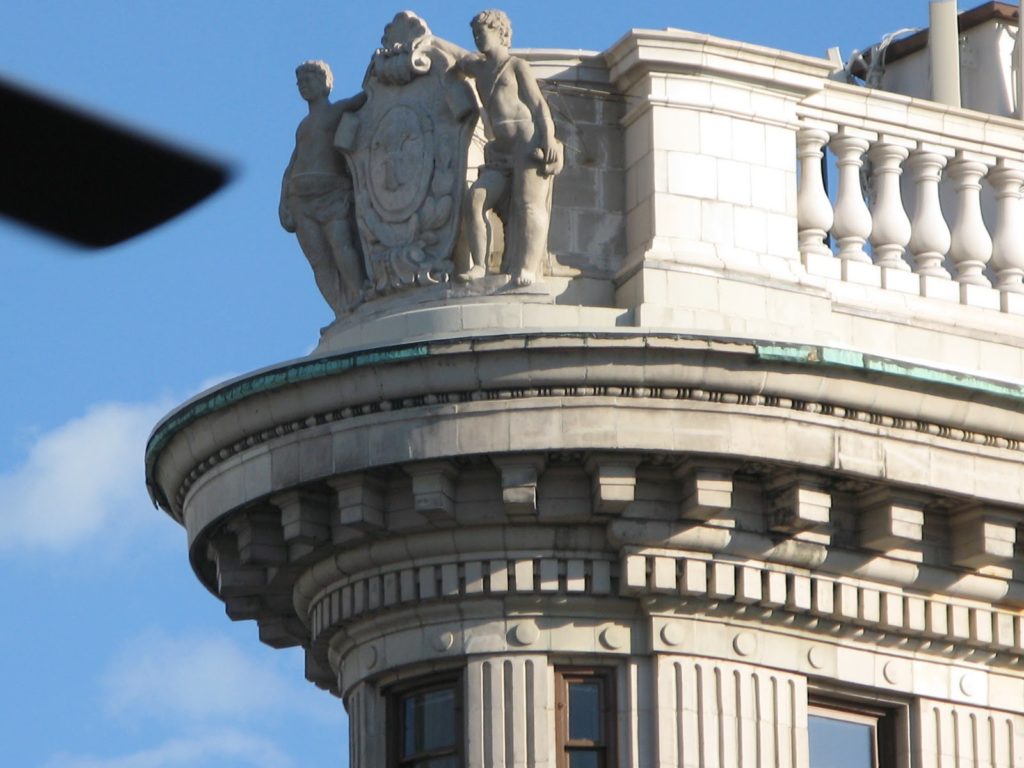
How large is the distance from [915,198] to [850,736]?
A: 13.4ft

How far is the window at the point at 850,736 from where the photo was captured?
13883 mm

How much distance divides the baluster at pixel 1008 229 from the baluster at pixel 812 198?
1.40 meters

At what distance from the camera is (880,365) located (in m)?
13.3

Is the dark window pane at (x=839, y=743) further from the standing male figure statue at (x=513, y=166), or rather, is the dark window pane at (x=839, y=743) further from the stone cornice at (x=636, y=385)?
the standing male figure statue at (x=513, y=166)

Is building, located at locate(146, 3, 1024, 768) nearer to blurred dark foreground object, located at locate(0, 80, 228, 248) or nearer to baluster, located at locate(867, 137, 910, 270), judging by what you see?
baluster, located at locate(867, 137, 910, 270)

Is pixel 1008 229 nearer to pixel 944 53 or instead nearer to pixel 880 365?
pixel 880 365

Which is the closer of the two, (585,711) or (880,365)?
(880,365)

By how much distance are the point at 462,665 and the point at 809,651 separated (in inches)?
93.3

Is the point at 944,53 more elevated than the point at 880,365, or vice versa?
the point at 944,53

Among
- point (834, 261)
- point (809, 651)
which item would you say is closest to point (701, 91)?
point (834, 261)

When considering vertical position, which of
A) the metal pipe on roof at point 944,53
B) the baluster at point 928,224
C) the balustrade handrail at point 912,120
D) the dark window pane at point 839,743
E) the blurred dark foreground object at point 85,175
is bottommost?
the blurred dark foreground object at point 85,175

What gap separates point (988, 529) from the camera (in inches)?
553

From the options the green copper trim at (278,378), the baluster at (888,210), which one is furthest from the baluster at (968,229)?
the green copper trim at (278,378)

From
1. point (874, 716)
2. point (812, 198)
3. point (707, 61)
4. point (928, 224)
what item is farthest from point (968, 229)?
point (874, 716)
